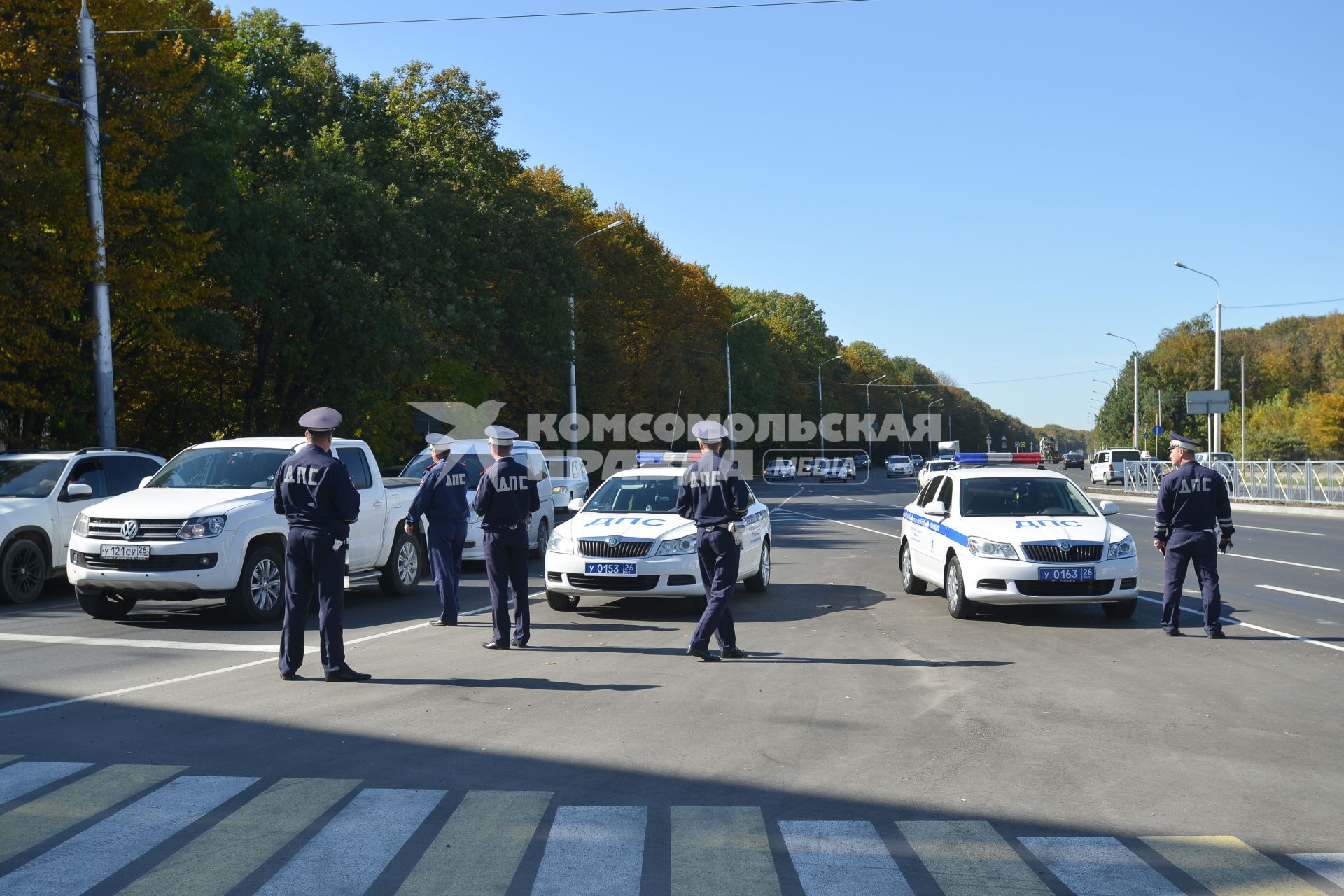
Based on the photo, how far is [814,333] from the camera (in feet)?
405

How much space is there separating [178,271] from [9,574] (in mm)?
9109

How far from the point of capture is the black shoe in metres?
9.13

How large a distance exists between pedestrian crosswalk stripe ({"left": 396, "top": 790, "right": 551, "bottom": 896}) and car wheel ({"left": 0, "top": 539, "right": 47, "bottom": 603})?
419 inches

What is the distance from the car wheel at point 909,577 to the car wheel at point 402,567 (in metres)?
6.22

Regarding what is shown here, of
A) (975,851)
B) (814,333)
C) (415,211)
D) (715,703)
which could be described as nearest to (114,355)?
(415,211)

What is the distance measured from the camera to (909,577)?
50.5 ft

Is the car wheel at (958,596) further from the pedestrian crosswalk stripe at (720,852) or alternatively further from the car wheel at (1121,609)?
the pedestrian crosswalk stripe at (720,852)

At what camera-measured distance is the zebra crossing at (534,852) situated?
4.68 m

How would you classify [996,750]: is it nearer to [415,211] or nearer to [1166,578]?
[1166,578]

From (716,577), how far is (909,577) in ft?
19.7

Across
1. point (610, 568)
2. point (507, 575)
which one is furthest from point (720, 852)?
point (610, 568)

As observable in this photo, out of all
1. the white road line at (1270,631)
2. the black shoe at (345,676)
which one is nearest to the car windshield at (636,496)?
the black shoe at (345,676)

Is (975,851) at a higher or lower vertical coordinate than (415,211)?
lower

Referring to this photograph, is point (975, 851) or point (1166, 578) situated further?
point (1166, 578)
